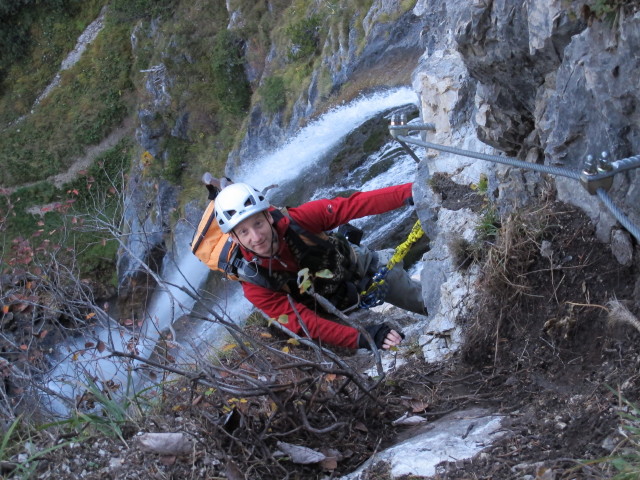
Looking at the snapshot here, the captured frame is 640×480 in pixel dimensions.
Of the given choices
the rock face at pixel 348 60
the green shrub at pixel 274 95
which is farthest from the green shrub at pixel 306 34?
the green shrub at pixel 274 95

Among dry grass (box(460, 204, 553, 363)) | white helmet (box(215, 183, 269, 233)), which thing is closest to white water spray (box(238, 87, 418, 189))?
white helmet (box(215, 183, 269, 233))

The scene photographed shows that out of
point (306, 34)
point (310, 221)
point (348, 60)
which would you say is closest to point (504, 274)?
point (310, 221)

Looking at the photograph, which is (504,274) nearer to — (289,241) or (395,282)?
(289,241)

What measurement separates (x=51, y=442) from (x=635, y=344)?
109 inches

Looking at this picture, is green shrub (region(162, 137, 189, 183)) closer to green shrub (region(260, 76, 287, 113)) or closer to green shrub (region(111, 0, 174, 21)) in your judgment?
green shrub (region(260, 76, 287, 113))

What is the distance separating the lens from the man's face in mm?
4523

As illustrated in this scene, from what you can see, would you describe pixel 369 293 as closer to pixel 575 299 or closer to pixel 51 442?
pixel 575 299

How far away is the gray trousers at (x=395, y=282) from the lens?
571 centimetres

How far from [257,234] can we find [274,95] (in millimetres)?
15838

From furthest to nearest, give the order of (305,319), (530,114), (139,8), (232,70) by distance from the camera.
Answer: (139,8)
(232,70)
(305,319)
(530,114)

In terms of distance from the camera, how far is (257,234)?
4.51 metres

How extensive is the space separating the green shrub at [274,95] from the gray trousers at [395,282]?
14.3m

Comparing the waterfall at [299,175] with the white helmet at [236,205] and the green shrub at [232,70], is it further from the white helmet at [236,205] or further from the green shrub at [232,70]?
the green shrub at [232,70]

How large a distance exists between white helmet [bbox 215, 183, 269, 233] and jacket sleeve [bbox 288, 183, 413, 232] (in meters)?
0.31
